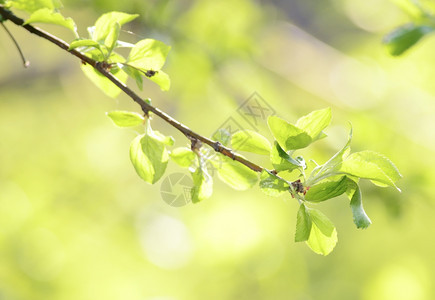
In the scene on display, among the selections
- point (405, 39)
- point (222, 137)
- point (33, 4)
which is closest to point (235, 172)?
point (222, 137)

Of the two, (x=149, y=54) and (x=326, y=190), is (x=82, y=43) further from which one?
(x=326, y=190)

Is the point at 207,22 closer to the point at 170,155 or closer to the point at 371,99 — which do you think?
the point at 371,99

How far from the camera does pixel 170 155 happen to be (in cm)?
51

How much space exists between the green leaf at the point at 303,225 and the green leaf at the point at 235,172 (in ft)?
0.23

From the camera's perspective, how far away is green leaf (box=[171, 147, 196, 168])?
1.62 feet

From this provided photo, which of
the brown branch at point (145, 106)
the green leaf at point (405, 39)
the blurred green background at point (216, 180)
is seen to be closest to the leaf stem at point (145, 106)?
the brown branch at point (145, 106)

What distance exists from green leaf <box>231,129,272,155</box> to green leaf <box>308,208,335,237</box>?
71mm

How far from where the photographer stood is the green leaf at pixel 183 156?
49 centimetres

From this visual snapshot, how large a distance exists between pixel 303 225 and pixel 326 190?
4 centimetres

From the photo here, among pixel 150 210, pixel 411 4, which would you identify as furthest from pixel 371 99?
pixel 411 4

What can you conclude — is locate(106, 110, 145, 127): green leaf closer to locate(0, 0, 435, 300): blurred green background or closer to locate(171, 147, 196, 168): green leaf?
locate(171, 147, 196, 168): green leaf

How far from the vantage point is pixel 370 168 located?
432 millimetres

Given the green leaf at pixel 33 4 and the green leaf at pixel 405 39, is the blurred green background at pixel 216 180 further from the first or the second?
the green leaf at pixel 33 4

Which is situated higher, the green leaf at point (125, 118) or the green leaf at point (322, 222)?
the green leaf at point (322, 222)
